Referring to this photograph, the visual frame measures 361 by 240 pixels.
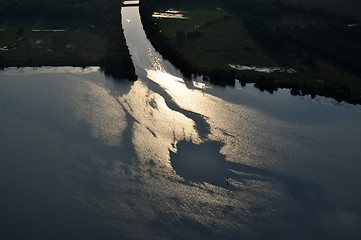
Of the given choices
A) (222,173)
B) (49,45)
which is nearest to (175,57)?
(49,45)

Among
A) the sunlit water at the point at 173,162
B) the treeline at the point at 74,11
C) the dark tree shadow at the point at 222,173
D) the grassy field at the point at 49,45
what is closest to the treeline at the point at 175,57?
the sunlit water at the point at 173,162

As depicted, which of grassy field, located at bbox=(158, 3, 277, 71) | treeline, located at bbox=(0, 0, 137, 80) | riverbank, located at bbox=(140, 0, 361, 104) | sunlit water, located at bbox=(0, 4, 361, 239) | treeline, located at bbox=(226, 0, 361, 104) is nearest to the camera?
sunlit water, located at bbox=(0, 4, 361, 239)

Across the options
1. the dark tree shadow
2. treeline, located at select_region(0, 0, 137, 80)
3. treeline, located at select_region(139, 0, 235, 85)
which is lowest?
the dark tree shadow

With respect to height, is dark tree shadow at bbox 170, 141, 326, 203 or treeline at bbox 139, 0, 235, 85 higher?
treeline at bbox 139, 0, 235, 85

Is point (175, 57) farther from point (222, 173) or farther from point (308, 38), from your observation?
point (222, 173)

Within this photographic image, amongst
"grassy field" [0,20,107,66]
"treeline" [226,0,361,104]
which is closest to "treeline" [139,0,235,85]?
"treeline" [226,0,361,104]

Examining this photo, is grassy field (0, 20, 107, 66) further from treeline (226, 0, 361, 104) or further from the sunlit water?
treeline (226, 0, 361, 104)
